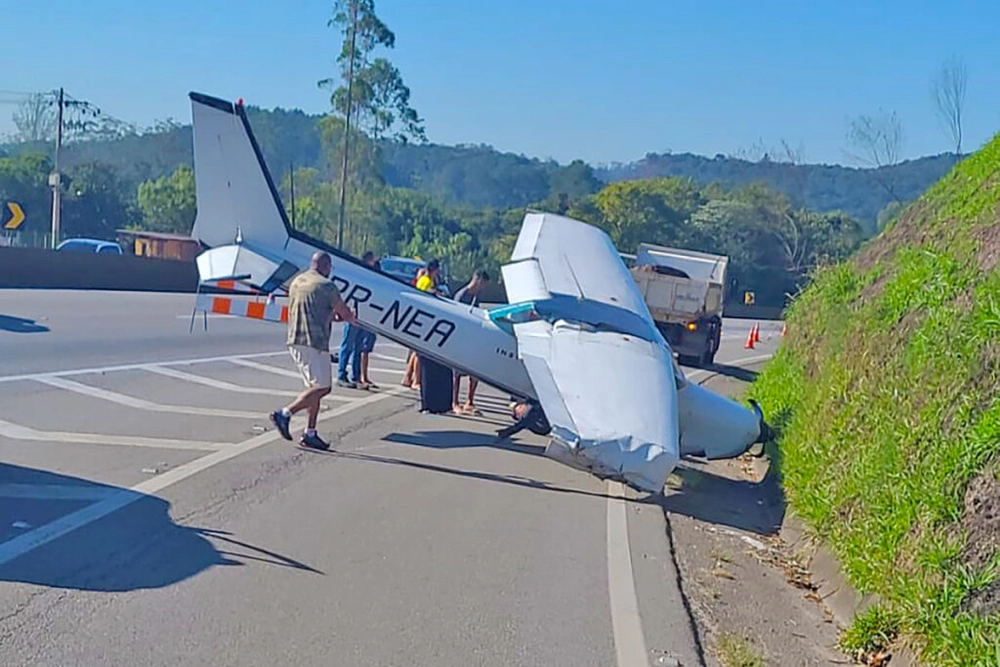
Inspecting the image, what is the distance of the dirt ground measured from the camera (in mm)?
6539

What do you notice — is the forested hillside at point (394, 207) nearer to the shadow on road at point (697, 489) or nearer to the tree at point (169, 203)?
the tree at point (169, 203)

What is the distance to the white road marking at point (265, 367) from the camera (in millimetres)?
17375

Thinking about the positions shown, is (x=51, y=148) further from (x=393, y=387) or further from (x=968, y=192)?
(x=968, y=192)

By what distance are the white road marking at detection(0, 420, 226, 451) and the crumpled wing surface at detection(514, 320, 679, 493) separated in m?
3.16

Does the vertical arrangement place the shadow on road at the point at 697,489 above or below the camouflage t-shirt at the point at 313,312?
below

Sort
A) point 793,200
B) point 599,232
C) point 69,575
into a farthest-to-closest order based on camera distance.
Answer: point 793,200, point 599,232, point 69,575

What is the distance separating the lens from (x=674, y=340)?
26.5 meters

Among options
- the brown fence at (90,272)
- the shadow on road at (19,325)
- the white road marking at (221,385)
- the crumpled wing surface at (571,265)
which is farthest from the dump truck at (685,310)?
the shadow on road at (19,325)

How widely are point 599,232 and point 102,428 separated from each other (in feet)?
24.6

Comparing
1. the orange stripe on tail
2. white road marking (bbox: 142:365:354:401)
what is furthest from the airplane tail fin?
white road marking (bbox: 142:365:354:401)

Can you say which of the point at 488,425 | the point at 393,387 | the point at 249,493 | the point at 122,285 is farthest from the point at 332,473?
the point at 122,285

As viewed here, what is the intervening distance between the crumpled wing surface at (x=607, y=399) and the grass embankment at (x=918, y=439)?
126 cm

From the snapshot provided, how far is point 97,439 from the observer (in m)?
10.6

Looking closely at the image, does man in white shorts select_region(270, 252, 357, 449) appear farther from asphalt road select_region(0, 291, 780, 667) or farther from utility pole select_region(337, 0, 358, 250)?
utility pole select_region(337, 0, 358, 250)
